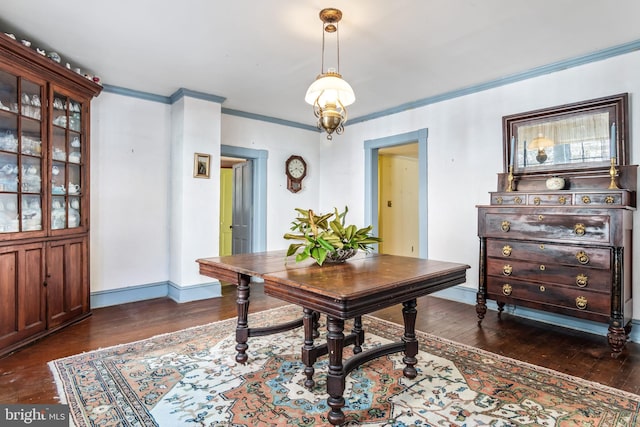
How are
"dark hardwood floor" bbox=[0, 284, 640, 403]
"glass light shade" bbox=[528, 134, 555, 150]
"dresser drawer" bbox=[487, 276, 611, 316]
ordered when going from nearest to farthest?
1. "dark hardwood floor" bbox=[0, 284, 640, 403]
2. "dresser drawer" bbox=[487, 276, 611, 316]
3. "glass light shade" bbox=[528, 134, 555, 150]

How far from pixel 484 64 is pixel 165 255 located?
13.8ft

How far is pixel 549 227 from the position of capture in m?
2.99

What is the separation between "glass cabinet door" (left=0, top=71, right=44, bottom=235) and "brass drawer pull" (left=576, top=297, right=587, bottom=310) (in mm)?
4484

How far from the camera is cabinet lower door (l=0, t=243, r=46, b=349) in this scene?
8.68 ft

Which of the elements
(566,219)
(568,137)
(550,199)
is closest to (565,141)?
Answer: (568,137)

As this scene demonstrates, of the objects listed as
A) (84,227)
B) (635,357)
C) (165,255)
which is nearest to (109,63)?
(84,227)

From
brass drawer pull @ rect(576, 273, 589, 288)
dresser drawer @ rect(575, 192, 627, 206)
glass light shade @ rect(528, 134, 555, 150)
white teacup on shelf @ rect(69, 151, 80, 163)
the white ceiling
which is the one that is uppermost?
the white ceiling

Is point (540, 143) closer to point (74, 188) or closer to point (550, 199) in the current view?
point (550, 199)

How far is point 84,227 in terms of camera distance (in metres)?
3.56

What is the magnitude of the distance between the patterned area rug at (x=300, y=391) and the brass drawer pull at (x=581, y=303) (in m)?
0.74

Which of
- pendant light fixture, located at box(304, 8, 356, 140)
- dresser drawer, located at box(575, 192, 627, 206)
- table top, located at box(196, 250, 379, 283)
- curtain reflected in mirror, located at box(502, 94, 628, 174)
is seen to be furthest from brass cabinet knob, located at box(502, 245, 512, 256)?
pendant light fixture, located at box(304, 8, 356, 140)

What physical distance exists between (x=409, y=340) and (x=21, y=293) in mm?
3015

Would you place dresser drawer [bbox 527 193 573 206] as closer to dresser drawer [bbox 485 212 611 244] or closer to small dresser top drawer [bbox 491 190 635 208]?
small dresser top drawer [bbox 491 190 635 208]

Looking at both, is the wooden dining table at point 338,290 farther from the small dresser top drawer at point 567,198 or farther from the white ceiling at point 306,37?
the white ceiling at point 306,37
